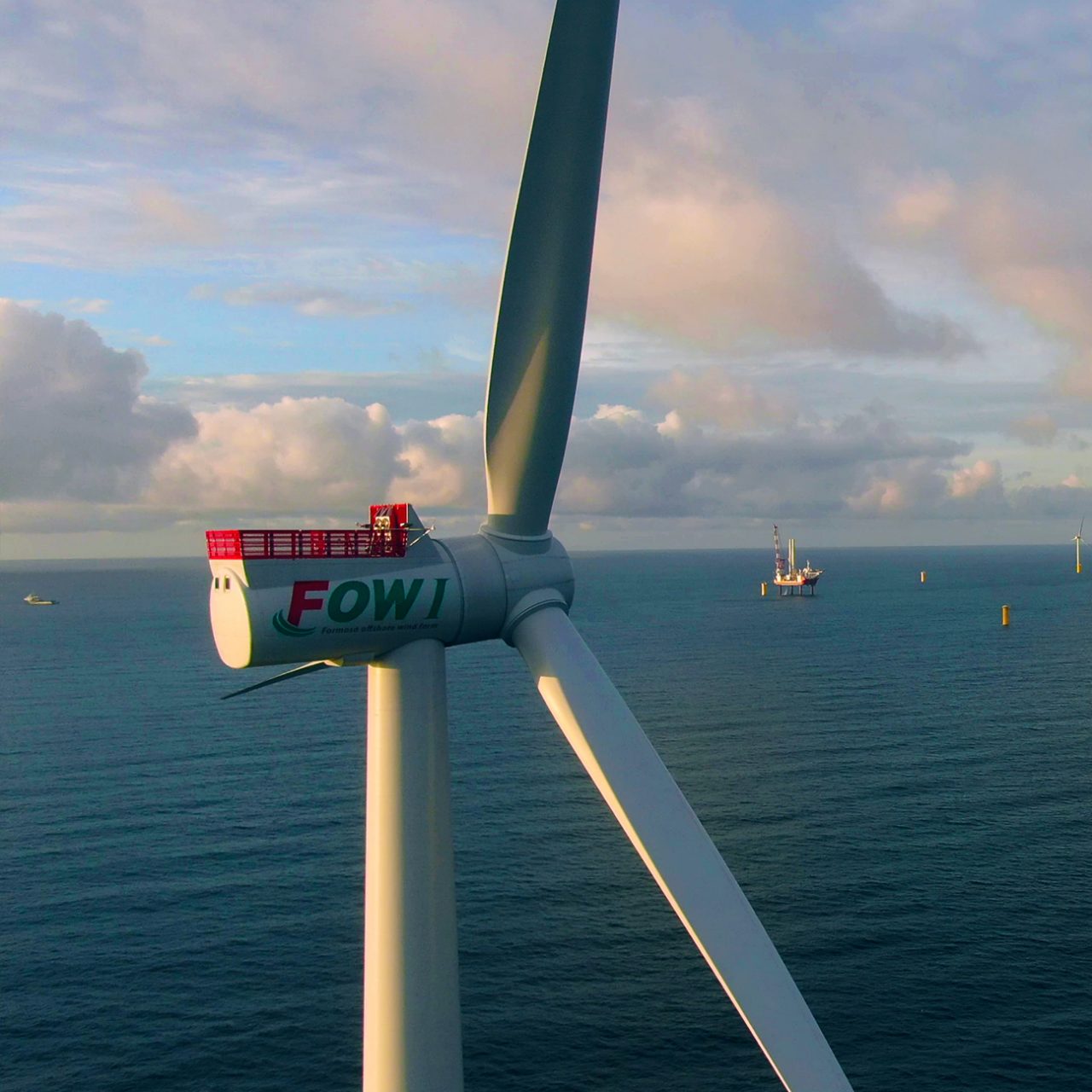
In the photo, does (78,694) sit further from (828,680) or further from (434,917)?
(434,917)

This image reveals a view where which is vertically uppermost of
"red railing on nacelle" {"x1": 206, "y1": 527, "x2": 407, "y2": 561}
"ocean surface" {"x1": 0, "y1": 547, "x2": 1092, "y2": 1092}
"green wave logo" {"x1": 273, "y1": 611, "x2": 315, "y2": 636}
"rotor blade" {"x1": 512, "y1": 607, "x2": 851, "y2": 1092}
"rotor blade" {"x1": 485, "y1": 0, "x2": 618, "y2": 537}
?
"rotor blade" {"x1": 485, "y1": 0, "x2": 618, "y2": 537}

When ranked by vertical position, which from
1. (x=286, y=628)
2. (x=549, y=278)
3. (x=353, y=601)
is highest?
(x=549, y=278)

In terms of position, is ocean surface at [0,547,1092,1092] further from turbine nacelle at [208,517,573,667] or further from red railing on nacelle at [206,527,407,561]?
red railing on nacelle at [206,527,407,561]

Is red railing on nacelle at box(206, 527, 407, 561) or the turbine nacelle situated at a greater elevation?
red railing on nacelle at box(206, 527, 407, 561)

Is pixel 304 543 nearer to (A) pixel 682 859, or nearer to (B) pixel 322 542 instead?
(B) pixel 322 542

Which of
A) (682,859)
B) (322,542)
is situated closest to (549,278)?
(322,542)

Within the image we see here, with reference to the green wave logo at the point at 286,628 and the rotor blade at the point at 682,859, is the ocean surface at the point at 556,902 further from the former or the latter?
the green wave logo at the point at 286,628

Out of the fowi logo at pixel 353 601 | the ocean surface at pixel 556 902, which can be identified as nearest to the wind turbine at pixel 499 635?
the fowi logo at pixel 353 601

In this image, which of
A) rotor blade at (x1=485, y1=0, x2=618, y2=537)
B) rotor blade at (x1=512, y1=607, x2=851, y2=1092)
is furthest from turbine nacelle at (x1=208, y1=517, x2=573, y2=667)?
rotor blade at (x1=512, y1=607, x2=851, y2=1092)
